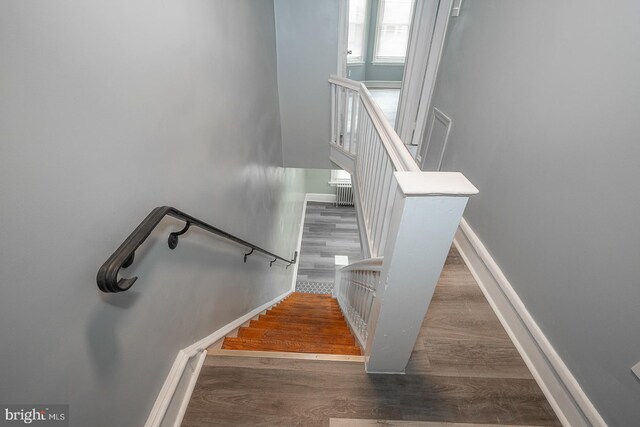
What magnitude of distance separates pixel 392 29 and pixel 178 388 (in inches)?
277

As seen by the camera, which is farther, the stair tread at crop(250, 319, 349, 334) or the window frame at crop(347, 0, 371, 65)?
the window frame at crop(347, 0, 371, 65)

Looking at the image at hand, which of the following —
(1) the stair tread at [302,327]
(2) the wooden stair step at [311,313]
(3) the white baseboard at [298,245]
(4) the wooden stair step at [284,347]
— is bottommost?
(3) the white baseboard at [298,245]

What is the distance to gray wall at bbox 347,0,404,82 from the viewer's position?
20.0 ft

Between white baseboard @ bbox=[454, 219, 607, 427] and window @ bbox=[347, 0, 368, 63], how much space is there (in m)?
4.81

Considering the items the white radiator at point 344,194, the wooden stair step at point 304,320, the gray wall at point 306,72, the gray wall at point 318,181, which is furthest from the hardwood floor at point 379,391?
the gray wall at point 318,181

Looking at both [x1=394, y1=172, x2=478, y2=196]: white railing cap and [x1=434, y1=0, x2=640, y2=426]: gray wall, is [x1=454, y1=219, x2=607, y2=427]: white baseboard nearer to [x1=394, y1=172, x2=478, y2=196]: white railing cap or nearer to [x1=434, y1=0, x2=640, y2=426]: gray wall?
[x1=434, y1=0, x2=640, y2=426]: gray wall

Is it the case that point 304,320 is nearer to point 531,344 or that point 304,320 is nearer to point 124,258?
point 531,344

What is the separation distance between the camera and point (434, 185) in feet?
2.93

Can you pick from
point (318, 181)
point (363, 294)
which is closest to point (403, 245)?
point (363, 294)

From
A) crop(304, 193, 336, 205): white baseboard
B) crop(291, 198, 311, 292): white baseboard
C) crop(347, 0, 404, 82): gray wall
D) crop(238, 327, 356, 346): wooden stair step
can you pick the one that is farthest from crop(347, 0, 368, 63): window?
crop(238, 327, 356, 346): wooden stair step

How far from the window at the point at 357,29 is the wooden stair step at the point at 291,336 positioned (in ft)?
16.7

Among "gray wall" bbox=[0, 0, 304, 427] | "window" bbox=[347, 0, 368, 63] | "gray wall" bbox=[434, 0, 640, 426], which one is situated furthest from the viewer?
"window" bbox=[347, 0, 368, 63]

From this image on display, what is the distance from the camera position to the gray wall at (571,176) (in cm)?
107

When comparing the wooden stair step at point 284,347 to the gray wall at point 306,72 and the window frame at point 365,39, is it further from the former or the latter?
the window frame at point 365,39
